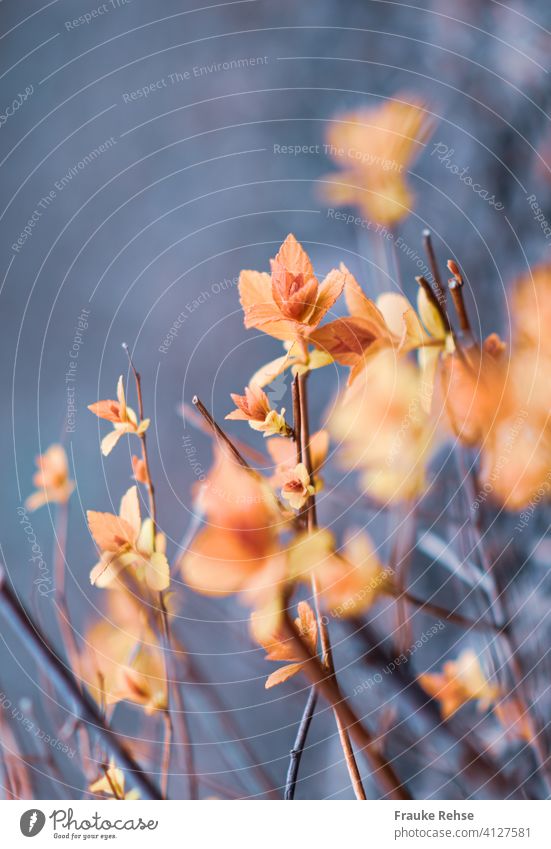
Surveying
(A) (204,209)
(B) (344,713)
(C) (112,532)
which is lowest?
(B) (344,713)

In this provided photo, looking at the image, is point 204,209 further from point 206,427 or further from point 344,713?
point 344,713

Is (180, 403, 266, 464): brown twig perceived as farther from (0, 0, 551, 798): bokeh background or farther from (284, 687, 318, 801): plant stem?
(284, 687, 318, 801): plant stem

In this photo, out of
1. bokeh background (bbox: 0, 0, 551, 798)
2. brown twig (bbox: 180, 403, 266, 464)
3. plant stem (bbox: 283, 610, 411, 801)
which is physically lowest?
plant stem (bbox: 283, 610, 411, 801)

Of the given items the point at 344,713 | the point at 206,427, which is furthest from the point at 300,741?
the point at 206,427

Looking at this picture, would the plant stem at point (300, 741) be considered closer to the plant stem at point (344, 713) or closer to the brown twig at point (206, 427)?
the plant stem at point (344, 713)

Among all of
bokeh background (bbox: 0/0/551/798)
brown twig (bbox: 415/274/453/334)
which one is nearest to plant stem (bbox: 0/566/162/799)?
bokeh background (bbox: 0/0/551/798)

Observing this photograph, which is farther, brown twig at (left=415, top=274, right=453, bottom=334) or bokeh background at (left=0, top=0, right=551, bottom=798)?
bokeh background at (left=0, top=0, right=551, bottom=798)

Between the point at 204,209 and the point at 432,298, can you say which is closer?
the point at 432,298
